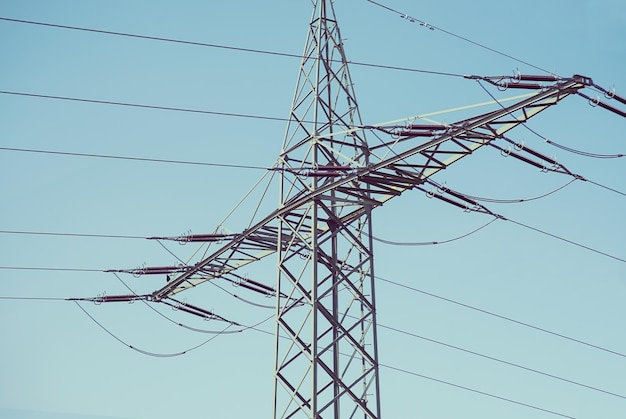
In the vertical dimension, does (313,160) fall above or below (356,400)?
above

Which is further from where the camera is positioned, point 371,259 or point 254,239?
point 254,239

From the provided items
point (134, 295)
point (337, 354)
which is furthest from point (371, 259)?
point (134, 295)

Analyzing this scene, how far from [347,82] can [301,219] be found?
456cm

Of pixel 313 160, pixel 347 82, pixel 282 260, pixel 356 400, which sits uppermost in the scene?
pixel 347 82

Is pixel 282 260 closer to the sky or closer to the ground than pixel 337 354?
closer to the sky

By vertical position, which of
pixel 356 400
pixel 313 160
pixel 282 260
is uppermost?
pixel 313 160

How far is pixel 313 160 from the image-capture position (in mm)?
22766

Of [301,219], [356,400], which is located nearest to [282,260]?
[301,219]

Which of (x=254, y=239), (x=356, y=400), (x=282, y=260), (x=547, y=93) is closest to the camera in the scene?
(x=547, y=93)

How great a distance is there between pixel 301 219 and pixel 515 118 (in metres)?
6.34

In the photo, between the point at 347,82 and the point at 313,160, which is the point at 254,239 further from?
the point at 347,82

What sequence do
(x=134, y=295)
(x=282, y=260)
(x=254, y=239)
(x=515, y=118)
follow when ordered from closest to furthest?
(x=515, y=118), (x=282, y=260), (x=254, y=239), (x=134, y=295)

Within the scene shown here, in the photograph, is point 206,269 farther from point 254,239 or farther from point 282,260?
point 282,260

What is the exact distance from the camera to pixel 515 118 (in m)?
19.6
